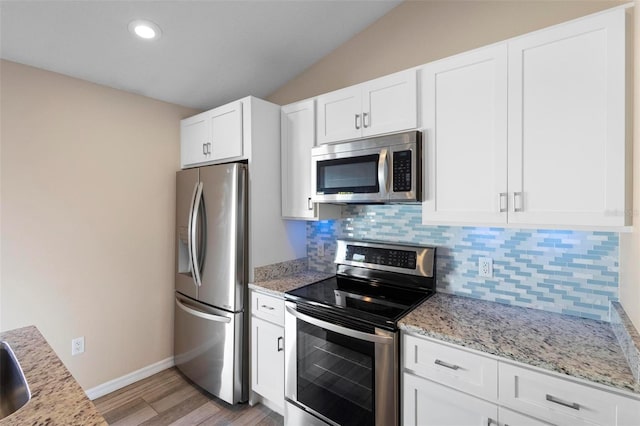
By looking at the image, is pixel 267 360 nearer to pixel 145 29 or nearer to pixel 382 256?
pixel 382 256

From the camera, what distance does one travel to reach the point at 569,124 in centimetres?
134

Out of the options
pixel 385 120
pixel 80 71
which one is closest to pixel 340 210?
pixel 385 120

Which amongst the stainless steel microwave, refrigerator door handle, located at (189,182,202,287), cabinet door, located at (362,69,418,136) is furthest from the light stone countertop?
refrigerator door handle, located at (189,182,202,287)

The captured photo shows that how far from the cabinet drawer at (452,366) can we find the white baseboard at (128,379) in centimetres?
228

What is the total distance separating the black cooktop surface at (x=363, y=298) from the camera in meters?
1.59

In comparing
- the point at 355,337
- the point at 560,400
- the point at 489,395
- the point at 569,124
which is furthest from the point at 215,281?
the point at 569,124

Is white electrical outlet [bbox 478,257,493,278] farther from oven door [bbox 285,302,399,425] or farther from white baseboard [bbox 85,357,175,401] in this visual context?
white baseboard [bbox 85,357,175,401]

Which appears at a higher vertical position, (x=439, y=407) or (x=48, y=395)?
(x=48, y=395)

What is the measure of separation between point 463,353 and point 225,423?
1.69 meters

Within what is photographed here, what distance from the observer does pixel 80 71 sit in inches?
86.4

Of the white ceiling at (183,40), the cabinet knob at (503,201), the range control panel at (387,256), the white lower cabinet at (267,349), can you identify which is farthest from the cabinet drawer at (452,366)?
the white ceiling at (183,40)

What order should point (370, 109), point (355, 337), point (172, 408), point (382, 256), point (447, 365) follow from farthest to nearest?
point (172, 408) → point (382, 256) → point (370, 109) → point (355, 337) → point (447, 365)

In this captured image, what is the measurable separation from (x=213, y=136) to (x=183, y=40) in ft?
2.29

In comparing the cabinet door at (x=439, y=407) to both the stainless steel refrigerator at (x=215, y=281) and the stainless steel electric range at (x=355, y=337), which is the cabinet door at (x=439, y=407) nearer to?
the stainless steel electric range at (x=355, y=337)
